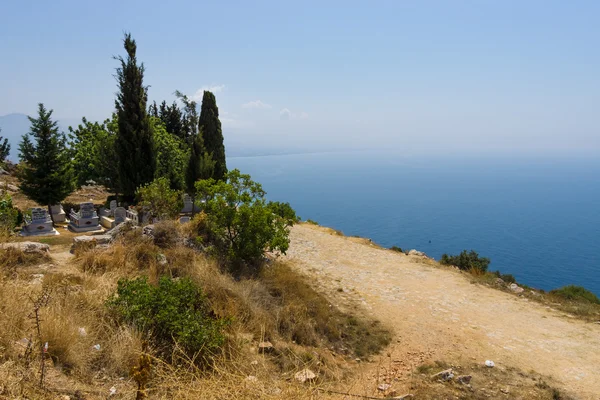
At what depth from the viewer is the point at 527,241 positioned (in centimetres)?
8750

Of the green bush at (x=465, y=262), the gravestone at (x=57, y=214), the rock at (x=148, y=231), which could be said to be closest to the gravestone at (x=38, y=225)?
the gravestone at (x=57, y=214)

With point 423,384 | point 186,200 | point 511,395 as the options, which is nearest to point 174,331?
point 423,384

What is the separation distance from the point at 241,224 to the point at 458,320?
→ 692 centimetres

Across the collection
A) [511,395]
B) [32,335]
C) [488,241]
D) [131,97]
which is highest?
[131,97]

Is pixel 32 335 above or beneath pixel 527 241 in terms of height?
above

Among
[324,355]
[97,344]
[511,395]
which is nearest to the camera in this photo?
[97,344]

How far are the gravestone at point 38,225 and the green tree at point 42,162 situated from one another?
274cm

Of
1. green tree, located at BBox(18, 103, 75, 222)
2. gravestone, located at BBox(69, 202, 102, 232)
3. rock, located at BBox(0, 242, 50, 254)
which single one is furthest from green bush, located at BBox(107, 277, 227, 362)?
green tree, located at BBox(18, 103, 75, 222)

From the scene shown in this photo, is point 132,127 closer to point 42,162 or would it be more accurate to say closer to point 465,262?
point 42,162

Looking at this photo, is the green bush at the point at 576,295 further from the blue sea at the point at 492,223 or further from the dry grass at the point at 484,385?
the blue sea at the point at 492,223

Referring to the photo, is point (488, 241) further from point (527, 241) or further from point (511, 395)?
point (511, 395)

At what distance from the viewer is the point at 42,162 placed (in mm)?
18531

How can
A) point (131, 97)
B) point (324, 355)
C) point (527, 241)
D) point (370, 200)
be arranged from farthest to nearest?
point (370, 200), point (527, 241), point (131, 97), point (324, 355)

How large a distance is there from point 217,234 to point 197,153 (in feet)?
48.7
